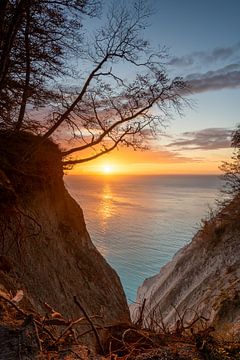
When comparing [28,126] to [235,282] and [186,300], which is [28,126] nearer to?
[235,282]

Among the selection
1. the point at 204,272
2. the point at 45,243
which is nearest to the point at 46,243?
the point at 45,243

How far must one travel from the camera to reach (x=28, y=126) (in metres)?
11.5

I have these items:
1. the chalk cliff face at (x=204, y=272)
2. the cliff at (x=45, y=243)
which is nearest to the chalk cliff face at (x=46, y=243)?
the cliff at (x=45, y=243)

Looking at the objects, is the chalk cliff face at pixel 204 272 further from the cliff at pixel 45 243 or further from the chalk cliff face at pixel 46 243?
the cliff at pixel 45 243

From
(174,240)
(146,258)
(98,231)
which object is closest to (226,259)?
(146,258)

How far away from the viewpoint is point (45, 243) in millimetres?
10609

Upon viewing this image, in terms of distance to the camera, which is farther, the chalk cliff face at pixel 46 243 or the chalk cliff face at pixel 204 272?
the chalk cliff face at pixel 204 272

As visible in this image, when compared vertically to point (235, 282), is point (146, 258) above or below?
below

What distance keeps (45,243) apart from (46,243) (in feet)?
0.21

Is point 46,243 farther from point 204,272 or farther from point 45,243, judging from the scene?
point 204,272

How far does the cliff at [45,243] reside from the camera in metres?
8.65

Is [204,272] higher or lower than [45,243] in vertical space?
lower

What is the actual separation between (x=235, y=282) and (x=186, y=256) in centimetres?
964

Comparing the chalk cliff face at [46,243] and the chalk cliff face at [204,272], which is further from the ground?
the chalk cliff face at [46,243]
